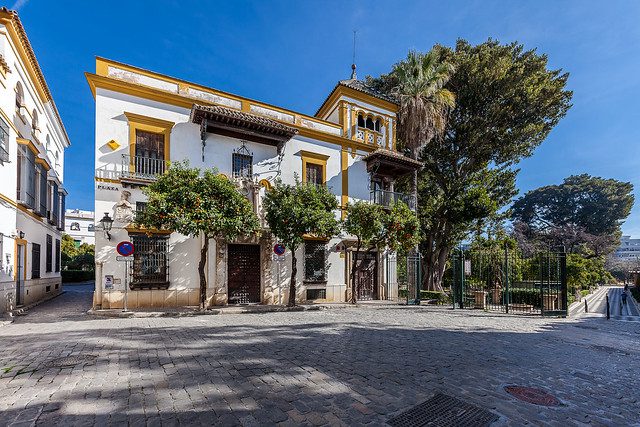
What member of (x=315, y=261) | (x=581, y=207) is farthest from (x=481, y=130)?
(x=581, y=207)

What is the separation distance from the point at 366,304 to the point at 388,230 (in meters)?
3.77

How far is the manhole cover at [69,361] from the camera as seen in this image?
17.9ft

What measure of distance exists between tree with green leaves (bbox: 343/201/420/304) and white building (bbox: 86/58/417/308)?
7.97 ft

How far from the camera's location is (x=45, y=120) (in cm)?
1711

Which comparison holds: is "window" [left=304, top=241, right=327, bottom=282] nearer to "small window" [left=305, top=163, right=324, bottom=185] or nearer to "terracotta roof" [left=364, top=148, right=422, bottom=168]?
"small window" [left=305, top=163, right=324, bottom=185]

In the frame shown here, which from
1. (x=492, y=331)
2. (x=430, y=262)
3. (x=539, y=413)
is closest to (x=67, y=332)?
(x=539, y=413)

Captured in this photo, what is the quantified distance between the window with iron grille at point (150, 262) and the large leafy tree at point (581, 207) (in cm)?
4756

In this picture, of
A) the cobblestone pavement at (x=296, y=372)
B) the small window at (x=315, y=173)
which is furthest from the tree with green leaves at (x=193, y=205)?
the small window at (x=315, y=173)

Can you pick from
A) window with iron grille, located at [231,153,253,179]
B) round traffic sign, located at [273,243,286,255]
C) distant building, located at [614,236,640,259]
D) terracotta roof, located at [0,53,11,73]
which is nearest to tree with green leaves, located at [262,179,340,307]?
round traffic sign, located at [273,243,286,255]

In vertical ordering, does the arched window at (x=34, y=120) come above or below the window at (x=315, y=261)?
above

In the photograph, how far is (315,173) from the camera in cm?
1680

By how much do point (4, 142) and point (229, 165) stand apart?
7.50 m

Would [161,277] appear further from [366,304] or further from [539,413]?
[539,413]

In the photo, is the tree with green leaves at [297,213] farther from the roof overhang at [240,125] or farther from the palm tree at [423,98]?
the palm tree at [423,98]
